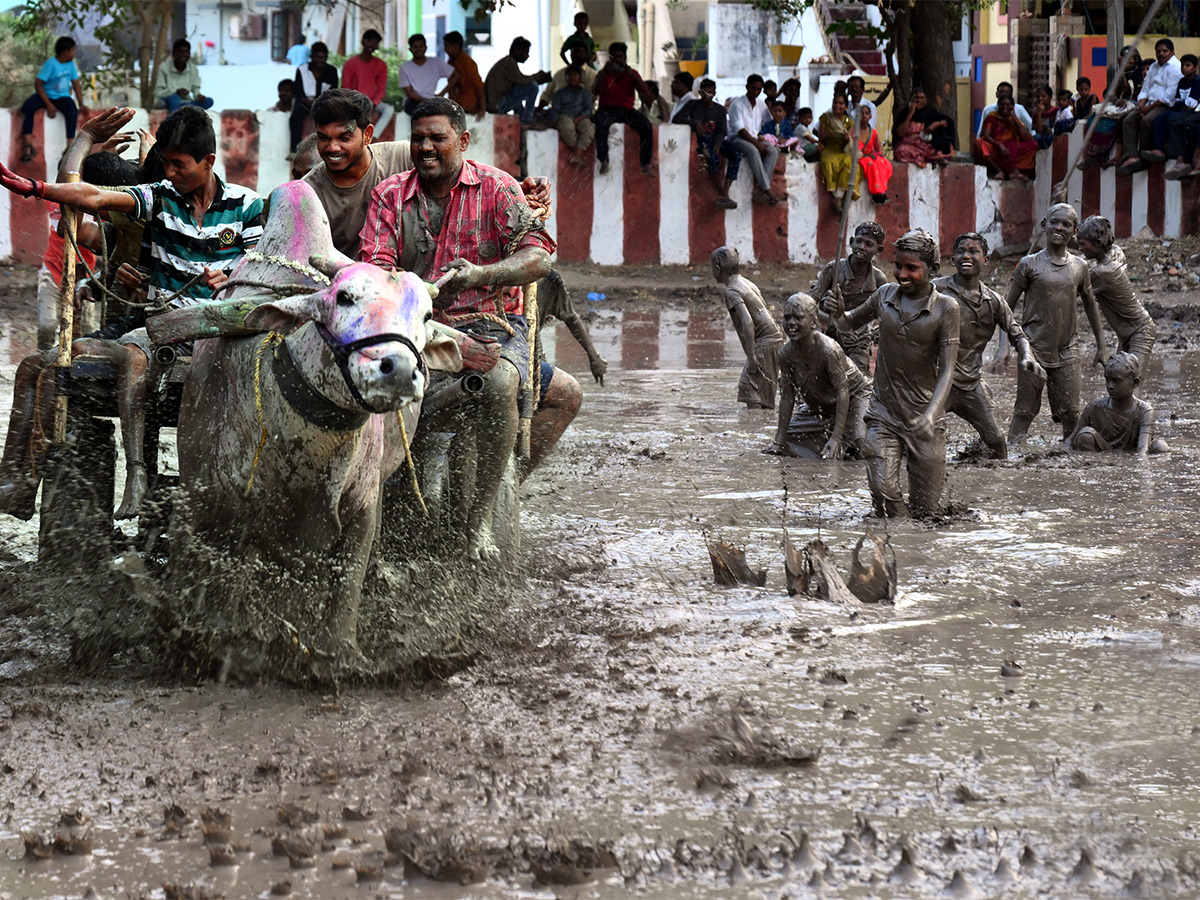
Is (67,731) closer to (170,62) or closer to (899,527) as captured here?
(899,527)

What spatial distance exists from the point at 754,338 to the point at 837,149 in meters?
7.96

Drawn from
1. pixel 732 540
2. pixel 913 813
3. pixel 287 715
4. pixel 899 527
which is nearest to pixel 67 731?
pixel 287 715

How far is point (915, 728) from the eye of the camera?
428cm

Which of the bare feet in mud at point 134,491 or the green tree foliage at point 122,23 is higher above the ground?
the green tree foliage at point 122,23

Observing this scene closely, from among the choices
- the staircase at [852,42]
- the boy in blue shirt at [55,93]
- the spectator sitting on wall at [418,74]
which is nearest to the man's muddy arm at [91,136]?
the boy in blue shirt at [55,93]

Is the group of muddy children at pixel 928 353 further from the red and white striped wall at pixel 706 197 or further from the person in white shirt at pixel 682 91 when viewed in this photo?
the person in white shirt at pixel 682 91

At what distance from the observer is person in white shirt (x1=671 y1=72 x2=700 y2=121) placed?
18297mm

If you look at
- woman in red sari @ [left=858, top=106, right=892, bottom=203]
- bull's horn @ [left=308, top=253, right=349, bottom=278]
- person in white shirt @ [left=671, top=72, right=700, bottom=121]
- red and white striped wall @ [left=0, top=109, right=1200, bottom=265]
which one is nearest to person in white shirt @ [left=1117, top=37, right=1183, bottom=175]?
red and white striped wall @ [left=0, top=109, right=1200, bottom=265]

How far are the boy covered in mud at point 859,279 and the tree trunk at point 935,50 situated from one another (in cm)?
1233

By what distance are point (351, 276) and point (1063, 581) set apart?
3.26 meters

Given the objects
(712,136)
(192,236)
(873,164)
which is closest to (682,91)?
(712,136)

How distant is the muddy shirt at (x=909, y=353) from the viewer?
741cm

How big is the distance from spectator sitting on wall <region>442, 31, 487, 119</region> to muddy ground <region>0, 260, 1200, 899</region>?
11412 millimetres

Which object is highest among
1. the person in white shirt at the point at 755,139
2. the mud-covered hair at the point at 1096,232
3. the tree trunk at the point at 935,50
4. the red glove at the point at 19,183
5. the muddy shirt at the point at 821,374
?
the tree trunk at the point at 935,50
